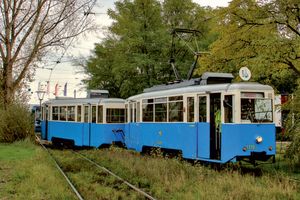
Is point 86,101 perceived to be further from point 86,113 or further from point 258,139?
point 258,139

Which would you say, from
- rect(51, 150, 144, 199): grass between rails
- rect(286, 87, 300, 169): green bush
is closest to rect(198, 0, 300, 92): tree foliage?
rect(286, 87, 300, 169): green bush

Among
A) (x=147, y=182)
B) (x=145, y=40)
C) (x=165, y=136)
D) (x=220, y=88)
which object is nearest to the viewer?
(x=147, y=182)

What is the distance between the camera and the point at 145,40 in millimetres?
38125

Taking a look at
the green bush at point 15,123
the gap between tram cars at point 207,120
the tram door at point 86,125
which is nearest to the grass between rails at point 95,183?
the gap between tram cars at point 207,120

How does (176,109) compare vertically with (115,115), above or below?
above

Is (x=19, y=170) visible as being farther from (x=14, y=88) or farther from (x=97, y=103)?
(x=14, y=88)

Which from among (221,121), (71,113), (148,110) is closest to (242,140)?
(221,121)

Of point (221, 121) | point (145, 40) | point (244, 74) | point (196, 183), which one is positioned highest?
point (145, 40)

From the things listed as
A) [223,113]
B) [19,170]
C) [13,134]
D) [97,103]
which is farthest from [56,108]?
[223,113]

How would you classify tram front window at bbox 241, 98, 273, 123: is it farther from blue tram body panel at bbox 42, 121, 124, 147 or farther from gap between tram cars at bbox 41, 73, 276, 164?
blue tram body panel at bbox 42, 121, 124, 147

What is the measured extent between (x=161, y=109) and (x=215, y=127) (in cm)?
338

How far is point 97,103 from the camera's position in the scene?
74.1 feet

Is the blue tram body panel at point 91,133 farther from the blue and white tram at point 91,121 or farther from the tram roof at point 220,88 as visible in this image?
the tram roof at point 220,88

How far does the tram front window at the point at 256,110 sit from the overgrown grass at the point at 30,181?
5.65m
